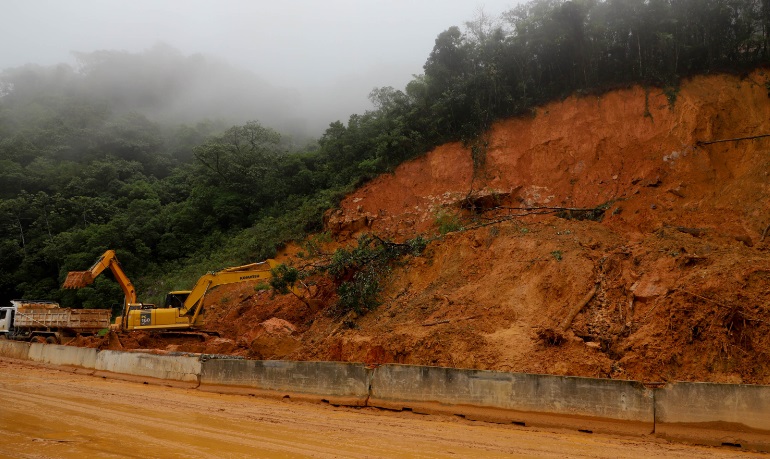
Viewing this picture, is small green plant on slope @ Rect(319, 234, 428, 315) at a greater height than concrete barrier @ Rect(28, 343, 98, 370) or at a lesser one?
greater

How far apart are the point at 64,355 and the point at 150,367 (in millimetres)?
5403

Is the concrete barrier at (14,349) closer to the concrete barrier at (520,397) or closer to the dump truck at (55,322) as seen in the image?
the dump truck at (55,322)

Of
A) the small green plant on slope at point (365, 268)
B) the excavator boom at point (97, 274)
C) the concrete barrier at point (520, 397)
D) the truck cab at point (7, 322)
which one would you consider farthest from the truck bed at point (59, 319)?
the concrete barrier at point (520, 397)

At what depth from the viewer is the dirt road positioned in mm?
7285

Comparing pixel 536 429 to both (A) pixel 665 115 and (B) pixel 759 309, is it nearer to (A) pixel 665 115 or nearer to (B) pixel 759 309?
(B) pixel 759 309

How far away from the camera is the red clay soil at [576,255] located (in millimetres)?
11523

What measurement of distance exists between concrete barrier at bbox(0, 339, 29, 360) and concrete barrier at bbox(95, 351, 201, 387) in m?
5.68

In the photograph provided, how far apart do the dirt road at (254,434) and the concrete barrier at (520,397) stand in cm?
33

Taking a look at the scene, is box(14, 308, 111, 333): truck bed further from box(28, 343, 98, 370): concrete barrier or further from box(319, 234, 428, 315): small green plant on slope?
box(319, 234, 428, 315): small green plant on slope

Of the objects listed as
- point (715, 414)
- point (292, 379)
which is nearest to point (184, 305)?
point (292, 379)

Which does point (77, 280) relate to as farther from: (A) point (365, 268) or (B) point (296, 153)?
(B) point (296, 153)

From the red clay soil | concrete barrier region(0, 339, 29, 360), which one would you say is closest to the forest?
the red clay soil

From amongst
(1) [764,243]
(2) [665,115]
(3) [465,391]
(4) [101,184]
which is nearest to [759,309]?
(1) [764,243]

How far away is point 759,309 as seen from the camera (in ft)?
35.9
